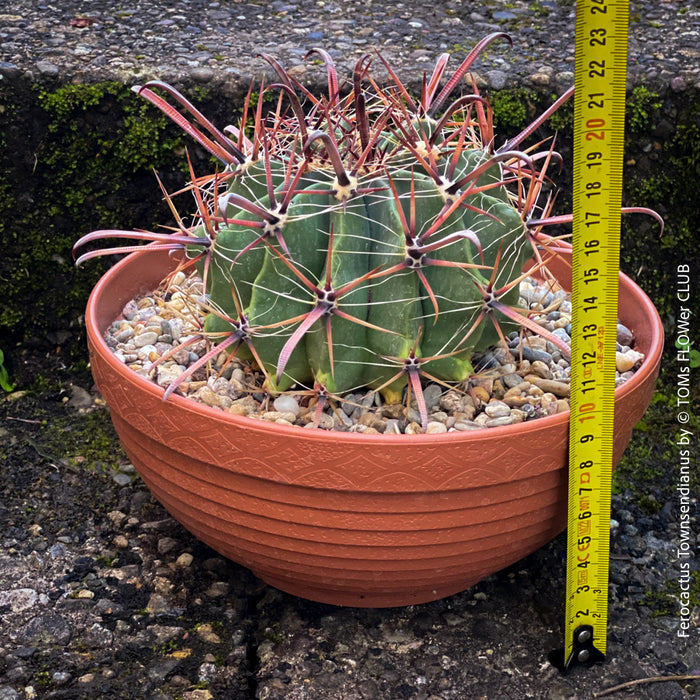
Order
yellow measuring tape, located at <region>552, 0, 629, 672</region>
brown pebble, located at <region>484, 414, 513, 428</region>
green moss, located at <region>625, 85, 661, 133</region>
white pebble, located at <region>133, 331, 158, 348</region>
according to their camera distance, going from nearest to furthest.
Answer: yellow measuring tape, located at <region>552, 0, 629, 672</region> < brown pebble, located at <region>484, 414, 513, 428</region> < white pebble, located at <region>133, 331, 158, 348</region> < green moss, located at <region>625, 85, 661, 133</region>

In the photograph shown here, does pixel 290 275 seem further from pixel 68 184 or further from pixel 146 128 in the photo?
pixel 68 184

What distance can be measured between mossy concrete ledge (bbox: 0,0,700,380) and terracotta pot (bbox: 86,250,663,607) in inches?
33.6

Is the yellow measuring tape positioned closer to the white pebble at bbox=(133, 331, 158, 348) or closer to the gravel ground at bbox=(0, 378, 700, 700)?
the gravel ground at bbox=(0, 378, 700, 700)

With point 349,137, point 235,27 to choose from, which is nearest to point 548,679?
point 349,137

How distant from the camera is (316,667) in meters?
1.49

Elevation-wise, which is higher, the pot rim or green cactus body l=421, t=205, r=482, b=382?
green cactus body l=421, t=205, r=482, b=382

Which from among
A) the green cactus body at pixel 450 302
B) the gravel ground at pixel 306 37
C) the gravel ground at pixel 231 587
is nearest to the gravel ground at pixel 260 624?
the gravel ground at pixel 231 587

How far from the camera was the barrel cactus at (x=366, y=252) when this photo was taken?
4.18 ft

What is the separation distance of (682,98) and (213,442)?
154 cm

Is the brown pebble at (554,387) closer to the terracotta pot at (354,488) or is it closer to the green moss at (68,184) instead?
the terracotta pot at (354,488)

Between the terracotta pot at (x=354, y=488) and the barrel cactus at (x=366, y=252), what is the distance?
0.38ft

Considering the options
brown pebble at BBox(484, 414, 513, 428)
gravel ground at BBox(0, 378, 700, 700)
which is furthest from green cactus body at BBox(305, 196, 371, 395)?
gravel ground at BBox(0, 378, 700, 700)

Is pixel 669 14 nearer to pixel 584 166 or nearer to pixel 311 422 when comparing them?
pixel 584 166

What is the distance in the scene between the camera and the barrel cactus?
4.18ft
